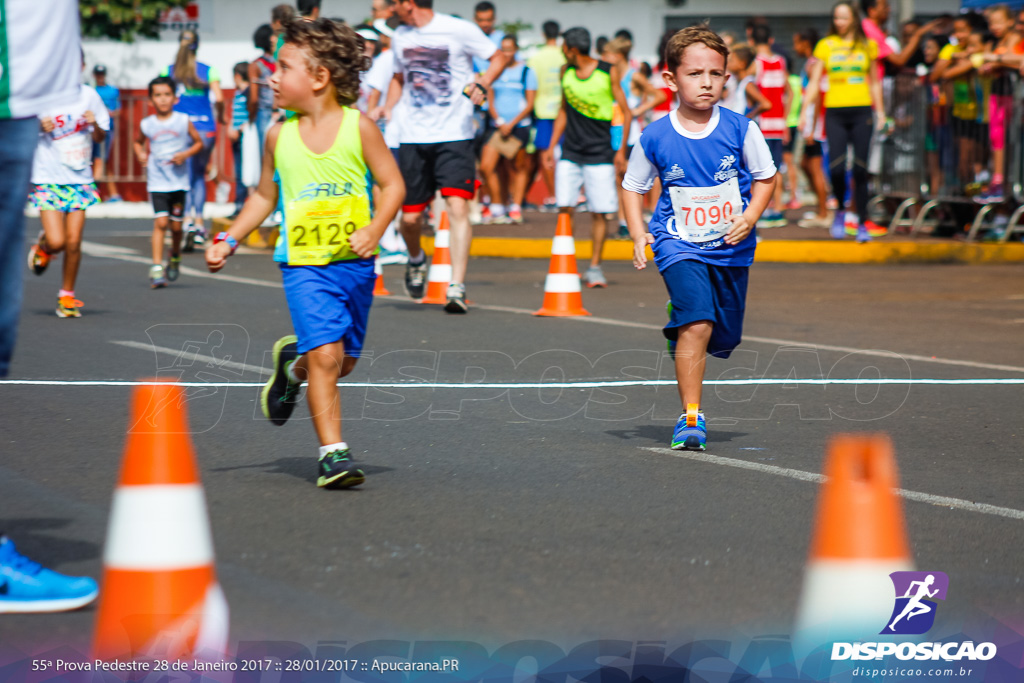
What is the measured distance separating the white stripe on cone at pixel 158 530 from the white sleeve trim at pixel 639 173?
11.1 feet

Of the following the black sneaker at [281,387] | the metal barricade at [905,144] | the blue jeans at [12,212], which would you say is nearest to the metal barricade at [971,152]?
the metal barricade at [905,144]

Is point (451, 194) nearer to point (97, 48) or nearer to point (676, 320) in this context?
point (676, 320)

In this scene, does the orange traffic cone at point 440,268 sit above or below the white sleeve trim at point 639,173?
below

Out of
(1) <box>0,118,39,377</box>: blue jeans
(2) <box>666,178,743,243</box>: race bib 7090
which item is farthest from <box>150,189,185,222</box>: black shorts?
(1) <box>0,118,39,377</box>: blue jeans

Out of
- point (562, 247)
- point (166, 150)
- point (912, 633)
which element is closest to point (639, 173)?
point (912, 633)

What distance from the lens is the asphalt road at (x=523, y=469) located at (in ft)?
12.4

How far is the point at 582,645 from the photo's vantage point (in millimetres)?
3426

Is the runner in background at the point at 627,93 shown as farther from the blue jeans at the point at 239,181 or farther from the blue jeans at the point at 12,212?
the blue jeans at the point at 12,212

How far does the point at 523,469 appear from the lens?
17.9 ft

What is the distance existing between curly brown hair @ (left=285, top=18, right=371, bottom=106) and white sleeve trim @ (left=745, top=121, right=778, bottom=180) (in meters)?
1.75

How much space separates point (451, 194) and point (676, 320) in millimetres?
5033

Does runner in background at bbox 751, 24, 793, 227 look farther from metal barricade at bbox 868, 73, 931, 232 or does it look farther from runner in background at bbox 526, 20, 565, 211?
runner in background at bbox 526, 20, 565, 211

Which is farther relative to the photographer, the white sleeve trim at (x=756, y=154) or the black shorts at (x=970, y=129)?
the black shorts at (x=970, y=129)

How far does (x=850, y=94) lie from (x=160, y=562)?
1310 centimetres
